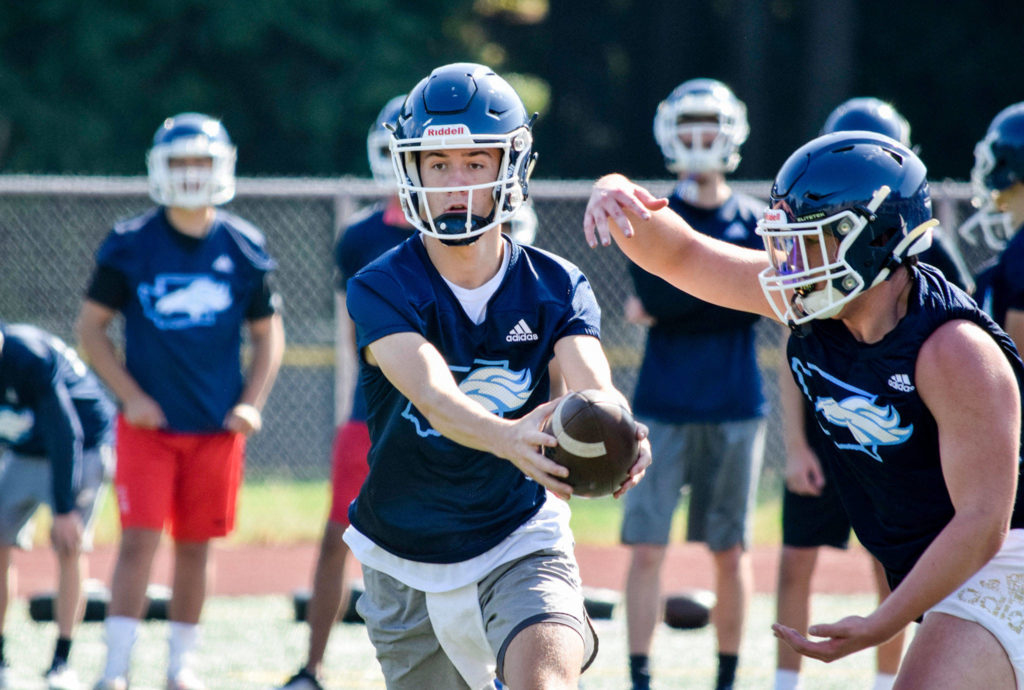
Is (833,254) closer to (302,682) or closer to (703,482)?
(703,482)

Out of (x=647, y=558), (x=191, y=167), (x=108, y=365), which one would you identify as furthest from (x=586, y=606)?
(x=191, y=167)

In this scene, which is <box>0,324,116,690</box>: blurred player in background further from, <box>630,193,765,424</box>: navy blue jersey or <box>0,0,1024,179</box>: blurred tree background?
<box>0,0,1024,179</box>: blurred tree background

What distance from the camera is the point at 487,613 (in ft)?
11.7

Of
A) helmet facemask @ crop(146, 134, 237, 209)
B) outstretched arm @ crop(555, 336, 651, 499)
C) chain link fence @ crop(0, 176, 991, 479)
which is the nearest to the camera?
outstretched arm @ crop(555, 336, 651, 499)

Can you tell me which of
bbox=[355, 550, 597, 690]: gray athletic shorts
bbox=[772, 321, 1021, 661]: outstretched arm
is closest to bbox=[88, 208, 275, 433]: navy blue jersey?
bbox=[355, 550, 597, 690]: gray athletic shorts

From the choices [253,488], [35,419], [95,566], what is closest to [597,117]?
[253,488]

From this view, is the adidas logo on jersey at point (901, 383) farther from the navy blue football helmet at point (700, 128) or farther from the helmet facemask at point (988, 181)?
the navy blue football helmet at point (700, 128)

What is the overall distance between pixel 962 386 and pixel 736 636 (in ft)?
9.92

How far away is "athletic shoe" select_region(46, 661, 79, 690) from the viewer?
5926mm

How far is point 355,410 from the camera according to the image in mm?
6008

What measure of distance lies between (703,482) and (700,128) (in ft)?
5.60

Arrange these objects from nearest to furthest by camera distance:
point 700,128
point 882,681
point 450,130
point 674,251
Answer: point 450,130, point 674,251, point 882,681, point 700,128

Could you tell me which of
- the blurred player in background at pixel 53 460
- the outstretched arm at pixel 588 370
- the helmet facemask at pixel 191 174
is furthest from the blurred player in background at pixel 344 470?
the outstretched arm at pixel 588 370

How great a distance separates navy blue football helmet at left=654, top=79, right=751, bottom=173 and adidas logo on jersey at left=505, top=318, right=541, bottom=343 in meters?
2.75
